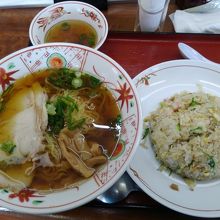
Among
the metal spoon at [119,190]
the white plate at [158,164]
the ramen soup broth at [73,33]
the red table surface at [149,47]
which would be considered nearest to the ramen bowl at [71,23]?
the ramen soup broth at [73,33]

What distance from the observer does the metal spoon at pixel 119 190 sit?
1304 millimetres

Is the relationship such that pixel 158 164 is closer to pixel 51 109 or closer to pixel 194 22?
pixel 51 109

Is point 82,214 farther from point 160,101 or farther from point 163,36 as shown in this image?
point 163,36

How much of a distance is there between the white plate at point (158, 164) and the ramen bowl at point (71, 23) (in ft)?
1.45

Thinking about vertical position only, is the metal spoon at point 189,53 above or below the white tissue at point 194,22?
below

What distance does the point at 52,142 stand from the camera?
3.92ft

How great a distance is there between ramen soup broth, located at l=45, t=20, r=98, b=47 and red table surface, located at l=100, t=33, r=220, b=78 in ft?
0.34

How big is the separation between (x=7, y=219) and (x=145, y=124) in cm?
82

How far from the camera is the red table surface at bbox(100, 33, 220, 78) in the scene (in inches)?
70.8

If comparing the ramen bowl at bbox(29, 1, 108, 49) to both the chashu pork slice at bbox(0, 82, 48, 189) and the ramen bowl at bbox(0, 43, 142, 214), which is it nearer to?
the ramen bowl at bbox(0, 43, 142, 214)

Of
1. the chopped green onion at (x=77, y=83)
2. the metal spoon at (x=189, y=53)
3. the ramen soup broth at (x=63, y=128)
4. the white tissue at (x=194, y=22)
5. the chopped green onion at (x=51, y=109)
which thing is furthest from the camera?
the white tissue at (x=194, y=22)

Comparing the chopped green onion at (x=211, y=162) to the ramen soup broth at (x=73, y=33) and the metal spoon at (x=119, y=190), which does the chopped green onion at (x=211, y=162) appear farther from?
the ramen soup broth at (x=73, y=33)

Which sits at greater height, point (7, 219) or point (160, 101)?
point (160, 101)

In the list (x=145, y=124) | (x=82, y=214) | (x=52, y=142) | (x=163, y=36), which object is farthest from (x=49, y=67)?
(x=163, y=36)
